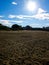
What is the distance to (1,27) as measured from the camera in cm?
7888

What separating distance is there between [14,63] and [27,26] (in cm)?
10085

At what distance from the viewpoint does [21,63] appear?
709 cm

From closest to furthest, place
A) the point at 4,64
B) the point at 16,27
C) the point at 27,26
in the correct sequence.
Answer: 1. the point at 4,64
2. the point at 16,27
3. the point at 27,26

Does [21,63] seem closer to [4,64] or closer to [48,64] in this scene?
[4,64]

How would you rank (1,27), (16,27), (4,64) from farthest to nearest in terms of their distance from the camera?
(16,27)
(1,27)
(4,64)

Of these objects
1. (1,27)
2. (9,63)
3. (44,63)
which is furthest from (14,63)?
(1,27)

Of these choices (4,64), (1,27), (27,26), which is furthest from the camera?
(27,26)

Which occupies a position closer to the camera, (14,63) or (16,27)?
(14,63)

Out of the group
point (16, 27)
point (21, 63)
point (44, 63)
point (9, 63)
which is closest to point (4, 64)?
point (9, 63)

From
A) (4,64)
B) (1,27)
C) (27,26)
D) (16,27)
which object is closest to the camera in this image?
(4,64)

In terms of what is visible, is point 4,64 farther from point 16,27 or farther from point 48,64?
point 16,27

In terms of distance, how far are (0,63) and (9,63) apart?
0.43 meters

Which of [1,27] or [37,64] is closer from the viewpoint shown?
[37,64]

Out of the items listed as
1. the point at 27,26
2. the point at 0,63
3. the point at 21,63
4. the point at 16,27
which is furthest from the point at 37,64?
the point at 27,26
